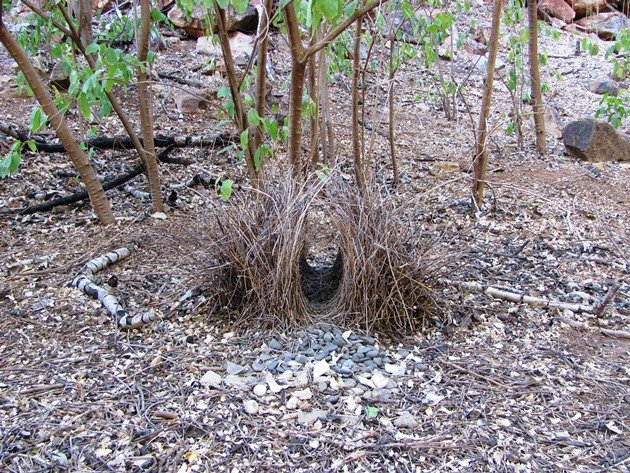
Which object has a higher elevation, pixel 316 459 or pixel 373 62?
pixel 373 62

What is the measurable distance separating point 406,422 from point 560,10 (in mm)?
10332

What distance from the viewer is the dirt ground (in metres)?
1.93

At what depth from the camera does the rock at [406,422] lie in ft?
6.67

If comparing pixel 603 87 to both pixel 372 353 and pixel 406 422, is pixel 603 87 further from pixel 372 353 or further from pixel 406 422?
pixel 406 422

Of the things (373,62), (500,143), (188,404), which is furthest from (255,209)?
(373,62)

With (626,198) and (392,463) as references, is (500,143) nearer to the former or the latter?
(626,198)

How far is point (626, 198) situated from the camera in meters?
4.51

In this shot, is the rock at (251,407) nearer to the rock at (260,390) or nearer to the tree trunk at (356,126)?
the rock at (260,390)

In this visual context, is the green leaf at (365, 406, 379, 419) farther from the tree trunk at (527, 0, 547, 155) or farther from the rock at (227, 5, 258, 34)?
the rock at (227, 5, 258, 34)

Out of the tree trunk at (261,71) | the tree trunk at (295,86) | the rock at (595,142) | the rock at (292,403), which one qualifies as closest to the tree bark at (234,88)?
the tree trunk at (261,71)

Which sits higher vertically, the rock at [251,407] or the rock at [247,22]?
the rock at [247,22]

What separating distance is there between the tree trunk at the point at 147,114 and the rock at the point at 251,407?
1941 millimetres

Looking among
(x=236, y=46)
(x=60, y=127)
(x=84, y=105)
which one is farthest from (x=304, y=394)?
(x=236, y=46)

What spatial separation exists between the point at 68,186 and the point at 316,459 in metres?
3.04
